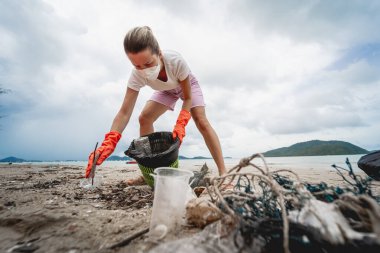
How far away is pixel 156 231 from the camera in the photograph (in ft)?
4.29

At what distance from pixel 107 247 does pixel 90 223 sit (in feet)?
1.42

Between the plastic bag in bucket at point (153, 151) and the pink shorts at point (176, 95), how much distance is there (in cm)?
85

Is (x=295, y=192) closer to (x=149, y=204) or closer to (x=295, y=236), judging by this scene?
(x=295, y=236)

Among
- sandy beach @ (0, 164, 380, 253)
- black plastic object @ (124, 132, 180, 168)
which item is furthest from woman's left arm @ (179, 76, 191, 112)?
sandy beach @ (0, 164, 380, 253)

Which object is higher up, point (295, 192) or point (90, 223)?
point (295, 192)

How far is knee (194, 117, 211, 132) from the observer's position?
3429 mm

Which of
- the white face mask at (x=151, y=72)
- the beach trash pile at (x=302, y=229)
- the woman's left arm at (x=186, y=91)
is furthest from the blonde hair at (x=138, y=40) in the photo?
the beach trash pile at (x=302, y=229)

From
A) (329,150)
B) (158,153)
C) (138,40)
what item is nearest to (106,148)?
(158,153)

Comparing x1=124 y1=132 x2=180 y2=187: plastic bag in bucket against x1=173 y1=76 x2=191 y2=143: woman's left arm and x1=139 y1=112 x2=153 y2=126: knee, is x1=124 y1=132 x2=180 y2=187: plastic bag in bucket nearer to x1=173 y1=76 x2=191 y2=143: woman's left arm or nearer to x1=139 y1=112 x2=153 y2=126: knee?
x1=173 y1=76 x2=191 y2=143: woman's left arm

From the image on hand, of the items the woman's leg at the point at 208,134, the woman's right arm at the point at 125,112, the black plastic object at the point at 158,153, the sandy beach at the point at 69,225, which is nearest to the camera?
the sandy beach at the point at 69,225

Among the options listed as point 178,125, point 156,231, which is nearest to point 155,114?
point 178,125

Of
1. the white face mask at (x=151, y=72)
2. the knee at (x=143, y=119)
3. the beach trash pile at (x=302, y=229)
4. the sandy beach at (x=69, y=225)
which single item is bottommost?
the sandy beach at (x=69, y=225)

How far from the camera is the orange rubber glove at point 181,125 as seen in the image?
2809 mm

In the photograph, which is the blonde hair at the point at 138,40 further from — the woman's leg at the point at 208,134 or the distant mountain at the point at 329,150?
the distant mountain at the point at 329,150
